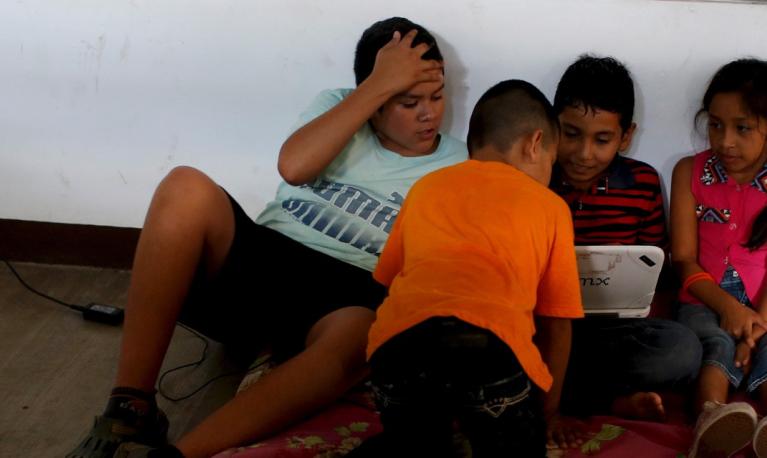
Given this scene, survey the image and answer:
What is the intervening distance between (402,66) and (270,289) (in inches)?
18.6

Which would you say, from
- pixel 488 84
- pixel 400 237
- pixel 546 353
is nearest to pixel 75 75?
pixel 488 84

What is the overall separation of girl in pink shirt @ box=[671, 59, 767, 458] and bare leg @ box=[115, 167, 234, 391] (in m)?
0.93

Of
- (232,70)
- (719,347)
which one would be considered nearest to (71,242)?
(232,70)

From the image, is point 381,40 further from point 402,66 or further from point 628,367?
point 628,367

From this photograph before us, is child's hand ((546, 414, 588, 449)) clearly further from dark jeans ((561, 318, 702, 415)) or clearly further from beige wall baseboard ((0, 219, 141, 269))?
beige wall baseboard ((0, 219, 141, 269))

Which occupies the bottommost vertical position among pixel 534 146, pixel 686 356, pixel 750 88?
pixel 686 356

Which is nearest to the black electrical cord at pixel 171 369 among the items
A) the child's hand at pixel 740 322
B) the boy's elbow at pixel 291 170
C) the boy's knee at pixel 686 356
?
the boy's elbow at pixel 291 170

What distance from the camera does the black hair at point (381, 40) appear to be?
173cm

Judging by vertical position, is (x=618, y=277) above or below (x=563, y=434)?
above

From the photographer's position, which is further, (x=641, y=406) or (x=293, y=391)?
(x=641, y=406)

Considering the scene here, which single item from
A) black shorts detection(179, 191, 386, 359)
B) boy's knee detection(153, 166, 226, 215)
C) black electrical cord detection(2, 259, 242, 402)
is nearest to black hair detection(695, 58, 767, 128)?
black shorts detection(179, 191, 386, 359)

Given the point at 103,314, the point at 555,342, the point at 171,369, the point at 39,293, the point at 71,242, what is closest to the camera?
the point at 555,342

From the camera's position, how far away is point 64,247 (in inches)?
85.5

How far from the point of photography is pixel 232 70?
6.51 feet
